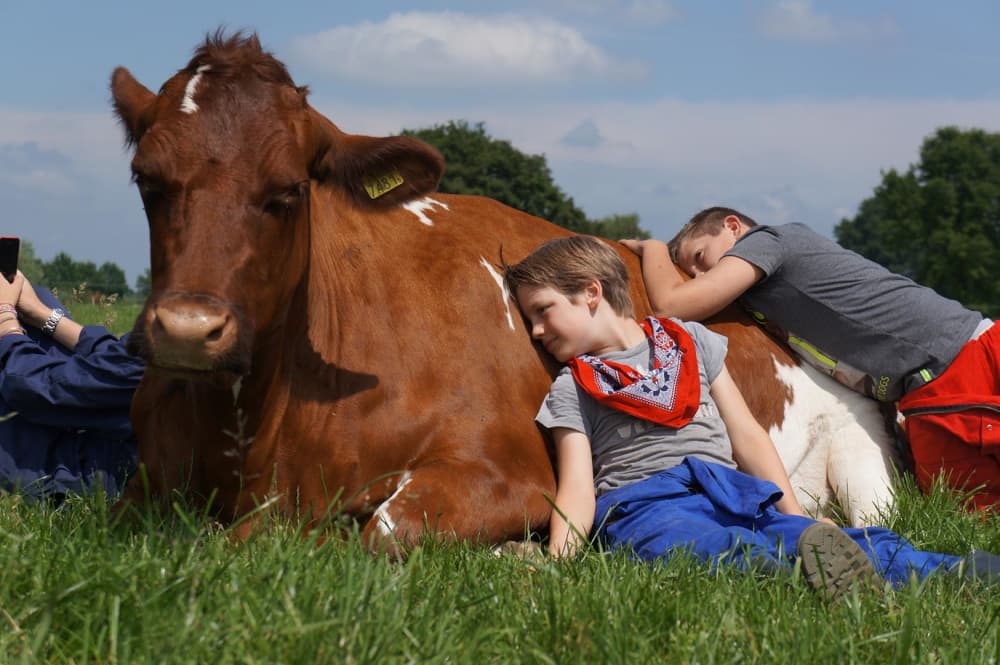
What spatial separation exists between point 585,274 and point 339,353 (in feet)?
3.60

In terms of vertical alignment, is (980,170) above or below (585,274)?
above

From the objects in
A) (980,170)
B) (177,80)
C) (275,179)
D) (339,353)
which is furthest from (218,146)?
(980,170)

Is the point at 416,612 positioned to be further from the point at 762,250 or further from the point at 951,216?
the point at 951,216

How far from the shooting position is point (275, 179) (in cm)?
409

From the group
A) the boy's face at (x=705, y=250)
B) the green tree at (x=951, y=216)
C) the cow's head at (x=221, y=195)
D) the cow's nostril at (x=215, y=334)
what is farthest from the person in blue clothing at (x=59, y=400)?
the green tree at (x=951, y=216)

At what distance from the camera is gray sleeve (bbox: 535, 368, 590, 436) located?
192 inches

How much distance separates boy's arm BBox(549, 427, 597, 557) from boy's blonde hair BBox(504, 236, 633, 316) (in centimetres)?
63

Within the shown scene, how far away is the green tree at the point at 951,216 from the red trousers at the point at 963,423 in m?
66.0

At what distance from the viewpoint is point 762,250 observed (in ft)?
19.0

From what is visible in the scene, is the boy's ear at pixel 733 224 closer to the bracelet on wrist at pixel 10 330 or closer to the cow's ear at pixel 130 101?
the cow's ear at pixel 130 101

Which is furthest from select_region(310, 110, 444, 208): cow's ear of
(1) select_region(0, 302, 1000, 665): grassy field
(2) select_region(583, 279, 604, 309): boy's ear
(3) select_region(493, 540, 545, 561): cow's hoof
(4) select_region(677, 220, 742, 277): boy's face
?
(4) select_region(677, 220, 742, 277): boy's face

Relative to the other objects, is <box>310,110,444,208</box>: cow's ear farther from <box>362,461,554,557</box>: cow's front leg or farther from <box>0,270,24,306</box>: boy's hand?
<box>0,270,24,306</box>: boy's hand

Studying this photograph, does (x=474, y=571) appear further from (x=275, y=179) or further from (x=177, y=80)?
(x=177, y=80)

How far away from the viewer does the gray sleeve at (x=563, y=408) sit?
4.88 meters
